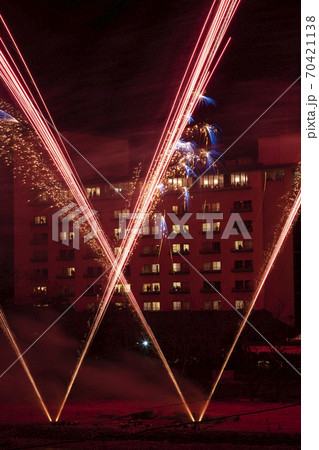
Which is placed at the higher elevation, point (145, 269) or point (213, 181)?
point (213, 181)

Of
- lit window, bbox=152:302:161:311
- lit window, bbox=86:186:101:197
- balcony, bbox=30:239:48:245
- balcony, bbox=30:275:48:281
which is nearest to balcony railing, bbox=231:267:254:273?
lit window, bbox=152:302:161:311

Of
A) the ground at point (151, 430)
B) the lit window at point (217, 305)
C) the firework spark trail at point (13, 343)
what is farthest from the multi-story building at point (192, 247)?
Result: the ground at point (151, 430)

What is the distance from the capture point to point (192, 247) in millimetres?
35531

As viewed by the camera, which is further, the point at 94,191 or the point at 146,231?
the point at 94,191

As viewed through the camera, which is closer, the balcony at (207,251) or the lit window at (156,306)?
the balcony at (207,251)

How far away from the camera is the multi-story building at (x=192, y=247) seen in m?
34.2

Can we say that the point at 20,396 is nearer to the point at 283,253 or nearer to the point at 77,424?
the point at 77,424

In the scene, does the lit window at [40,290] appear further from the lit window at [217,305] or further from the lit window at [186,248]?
the lit window at [217,305]

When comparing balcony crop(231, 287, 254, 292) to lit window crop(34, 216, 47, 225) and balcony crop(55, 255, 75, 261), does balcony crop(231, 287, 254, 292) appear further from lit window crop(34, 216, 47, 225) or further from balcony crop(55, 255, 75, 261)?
lit window crop(34, 216, 47, 225)

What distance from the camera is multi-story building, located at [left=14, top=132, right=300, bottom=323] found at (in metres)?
34.2

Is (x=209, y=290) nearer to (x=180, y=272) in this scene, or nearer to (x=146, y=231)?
A: (x=180, y=272)

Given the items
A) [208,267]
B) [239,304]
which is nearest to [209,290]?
[208,267]
